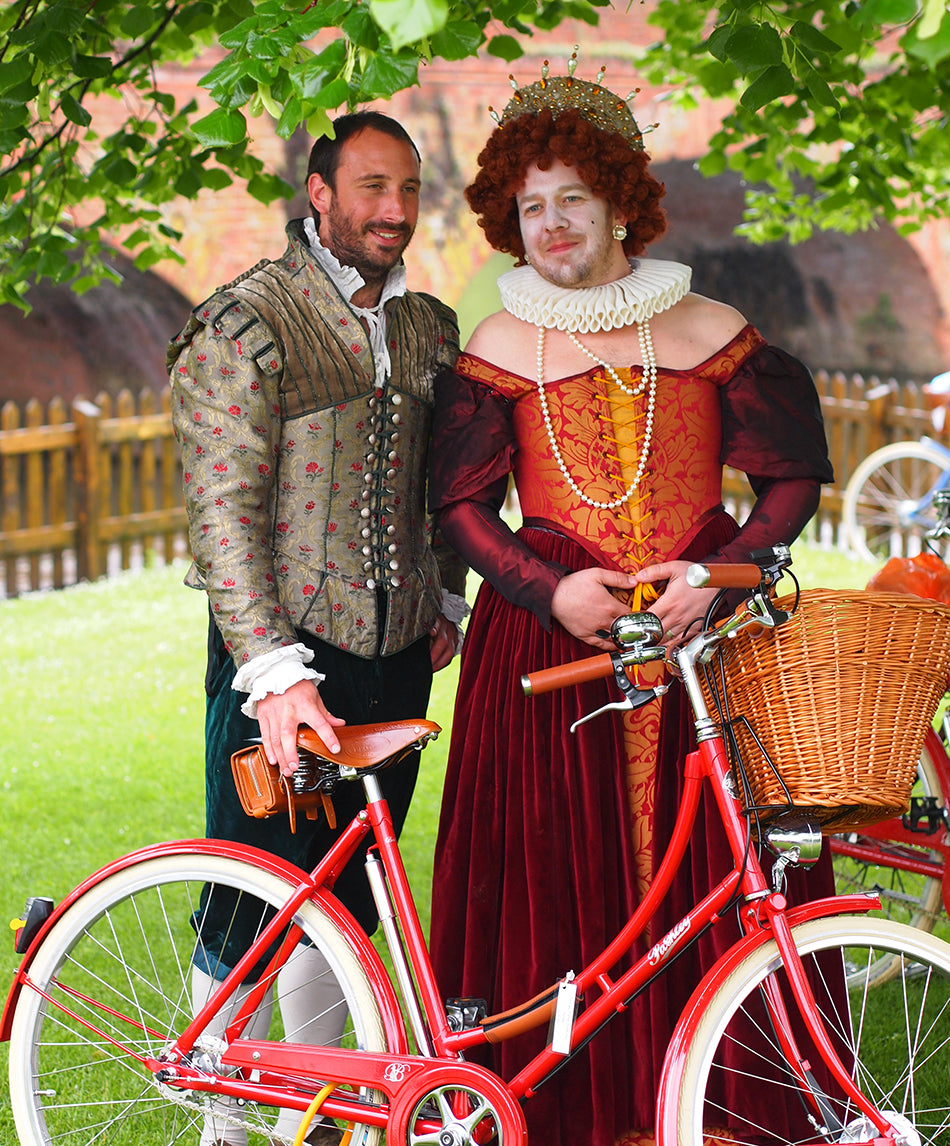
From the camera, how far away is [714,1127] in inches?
92.0

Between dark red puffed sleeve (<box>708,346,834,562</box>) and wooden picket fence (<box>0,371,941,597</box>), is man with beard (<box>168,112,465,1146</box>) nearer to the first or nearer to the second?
dark red puffed sleeve (<box>708,346,834,562</box>)

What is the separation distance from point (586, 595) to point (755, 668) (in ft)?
1.29

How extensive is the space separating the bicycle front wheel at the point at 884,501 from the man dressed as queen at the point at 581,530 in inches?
280

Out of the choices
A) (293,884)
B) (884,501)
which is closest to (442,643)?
(293,884)

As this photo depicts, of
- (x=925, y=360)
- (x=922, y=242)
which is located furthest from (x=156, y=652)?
(x=925, y=360)

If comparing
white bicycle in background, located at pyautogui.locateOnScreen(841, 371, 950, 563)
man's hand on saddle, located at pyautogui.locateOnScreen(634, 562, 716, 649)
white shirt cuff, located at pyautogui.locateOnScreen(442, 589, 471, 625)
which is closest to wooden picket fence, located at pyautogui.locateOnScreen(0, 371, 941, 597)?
white bicycle in background, located at pyautogui.locateOnScreen(841, 371, 950, 563)

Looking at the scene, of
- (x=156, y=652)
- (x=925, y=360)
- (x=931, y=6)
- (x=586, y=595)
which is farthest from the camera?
(x=925, y=360)

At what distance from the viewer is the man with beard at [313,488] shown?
227 cm

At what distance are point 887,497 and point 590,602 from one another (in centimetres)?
796

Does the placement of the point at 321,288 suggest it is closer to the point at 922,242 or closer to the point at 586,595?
the point at 586,595

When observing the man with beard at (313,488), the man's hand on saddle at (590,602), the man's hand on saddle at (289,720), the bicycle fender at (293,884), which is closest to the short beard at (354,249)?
the man with beard at (313,488)

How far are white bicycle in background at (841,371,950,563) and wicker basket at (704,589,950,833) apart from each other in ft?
24.3

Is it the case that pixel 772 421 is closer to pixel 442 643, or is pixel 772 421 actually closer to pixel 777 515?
pixel 777 515

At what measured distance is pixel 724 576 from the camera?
193 cm
